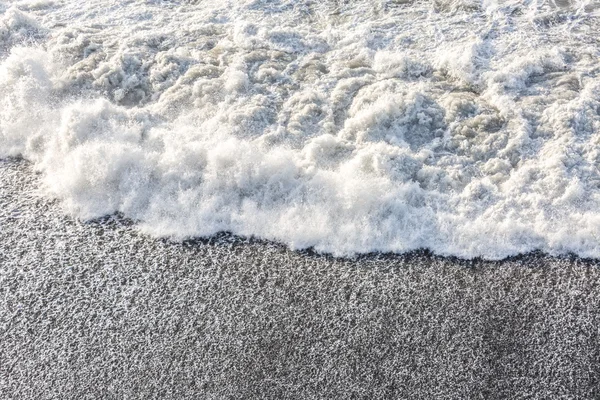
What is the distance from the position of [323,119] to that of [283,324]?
220 centimetres

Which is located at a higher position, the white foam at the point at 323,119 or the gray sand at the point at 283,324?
the white foam at the point at 323,119

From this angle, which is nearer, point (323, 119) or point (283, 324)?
point (283, 324)

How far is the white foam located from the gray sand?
26cm

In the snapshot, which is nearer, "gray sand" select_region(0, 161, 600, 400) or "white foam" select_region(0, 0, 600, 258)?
"gray sand" select_region(0, 161, 600, 400)

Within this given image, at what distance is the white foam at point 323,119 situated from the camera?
4.48m

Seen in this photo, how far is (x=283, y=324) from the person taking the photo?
389 cm

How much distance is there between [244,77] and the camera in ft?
19.0

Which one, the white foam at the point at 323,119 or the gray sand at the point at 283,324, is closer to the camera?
the gray sand at the point at 283,324

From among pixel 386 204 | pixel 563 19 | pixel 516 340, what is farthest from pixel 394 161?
pixel 563 19

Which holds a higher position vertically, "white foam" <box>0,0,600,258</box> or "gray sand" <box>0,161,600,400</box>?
"white foam" <box>0,0,600,258</box>

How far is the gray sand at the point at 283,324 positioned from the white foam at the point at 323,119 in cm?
26

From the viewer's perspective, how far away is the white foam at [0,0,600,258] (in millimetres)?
4477

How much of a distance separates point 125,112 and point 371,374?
347 cm

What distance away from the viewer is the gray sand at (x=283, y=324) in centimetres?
360
